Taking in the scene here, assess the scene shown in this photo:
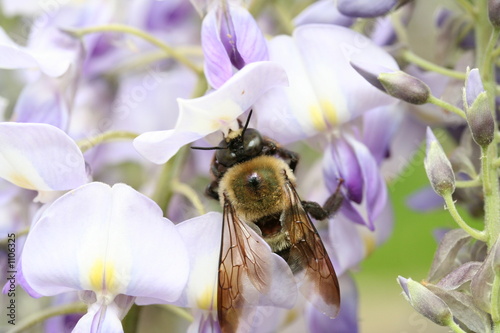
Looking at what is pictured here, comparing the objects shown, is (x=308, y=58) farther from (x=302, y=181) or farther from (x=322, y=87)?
(x=302, y=181)

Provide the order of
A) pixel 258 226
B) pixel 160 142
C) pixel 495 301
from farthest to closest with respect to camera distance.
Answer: pixel 258 226, pixel 160 142, pixel 495 301

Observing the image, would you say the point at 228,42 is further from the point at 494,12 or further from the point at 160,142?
the point at 494,12

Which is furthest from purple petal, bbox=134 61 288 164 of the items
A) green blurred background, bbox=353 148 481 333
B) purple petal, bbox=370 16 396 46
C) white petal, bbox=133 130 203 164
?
green blurred background, bbox=353 148 481 333

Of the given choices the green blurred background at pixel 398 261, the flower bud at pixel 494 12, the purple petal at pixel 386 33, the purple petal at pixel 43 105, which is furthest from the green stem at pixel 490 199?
the green blurred background at pixel 398 261

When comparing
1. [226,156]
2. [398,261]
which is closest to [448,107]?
[226,156]

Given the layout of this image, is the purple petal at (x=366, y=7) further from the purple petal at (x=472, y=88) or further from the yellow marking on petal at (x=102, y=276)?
the yellow marking on petal at (x=102, y=276)
